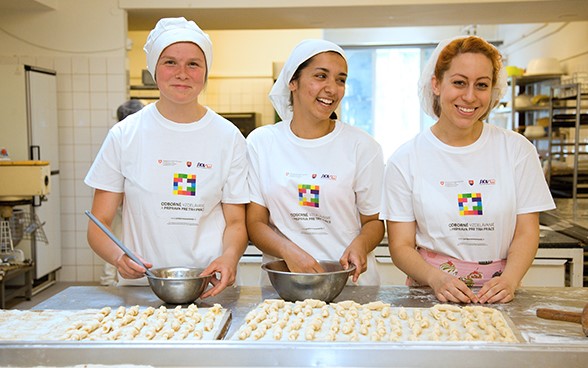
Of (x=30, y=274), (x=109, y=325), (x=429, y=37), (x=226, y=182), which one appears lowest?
(x=30, y=274)

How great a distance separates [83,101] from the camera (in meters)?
5.03

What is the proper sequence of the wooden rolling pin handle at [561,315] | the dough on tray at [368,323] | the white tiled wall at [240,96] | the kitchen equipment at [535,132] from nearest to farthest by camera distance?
the dough on tray at [368,323] → the wooden rolling pin handle at [561,315] → the kitchen equipment at [535,132] → the white tiled wall at [240,96]

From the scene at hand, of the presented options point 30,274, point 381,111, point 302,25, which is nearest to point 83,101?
point 30,274

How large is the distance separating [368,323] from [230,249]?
20.1 inches

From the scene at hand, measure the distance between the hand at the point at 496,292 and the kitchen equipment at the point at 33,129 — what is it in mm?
3604

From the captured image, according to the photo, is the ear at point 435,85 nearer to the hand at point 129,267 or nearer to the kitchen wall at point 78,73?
the hand at point 129,267

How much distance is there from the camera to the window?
32.4 feet

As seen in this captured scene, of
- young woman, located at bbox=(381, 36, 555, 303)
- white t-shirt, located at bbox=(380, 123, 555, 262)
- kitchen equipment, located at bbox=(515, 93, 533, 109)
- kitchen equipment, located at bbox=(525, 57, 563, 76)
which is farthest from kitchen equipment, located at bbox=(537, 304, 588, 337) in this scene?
kitchen equipment, located at bbox=(515, 93, 533, 109)

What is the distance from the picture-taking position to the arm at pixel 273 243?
1.69 meters

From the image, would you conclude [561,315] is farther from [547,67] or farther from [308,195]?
[547,67]

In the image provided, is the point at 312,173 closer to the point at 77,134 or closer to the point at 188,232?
the point at 188,232

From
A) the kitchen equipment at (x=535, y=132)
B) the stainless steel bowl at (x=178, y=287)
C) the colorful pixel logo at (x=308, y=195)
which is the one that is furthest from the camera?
the kitchen equipment at (x=535, y=132)

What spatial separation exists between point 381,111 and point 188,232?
8407 millimetres

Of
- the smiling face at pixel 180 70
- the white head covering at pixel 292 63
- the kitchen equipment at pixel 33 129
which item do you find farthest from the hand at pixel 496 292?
the kitchen equipment at pixel 33 129
